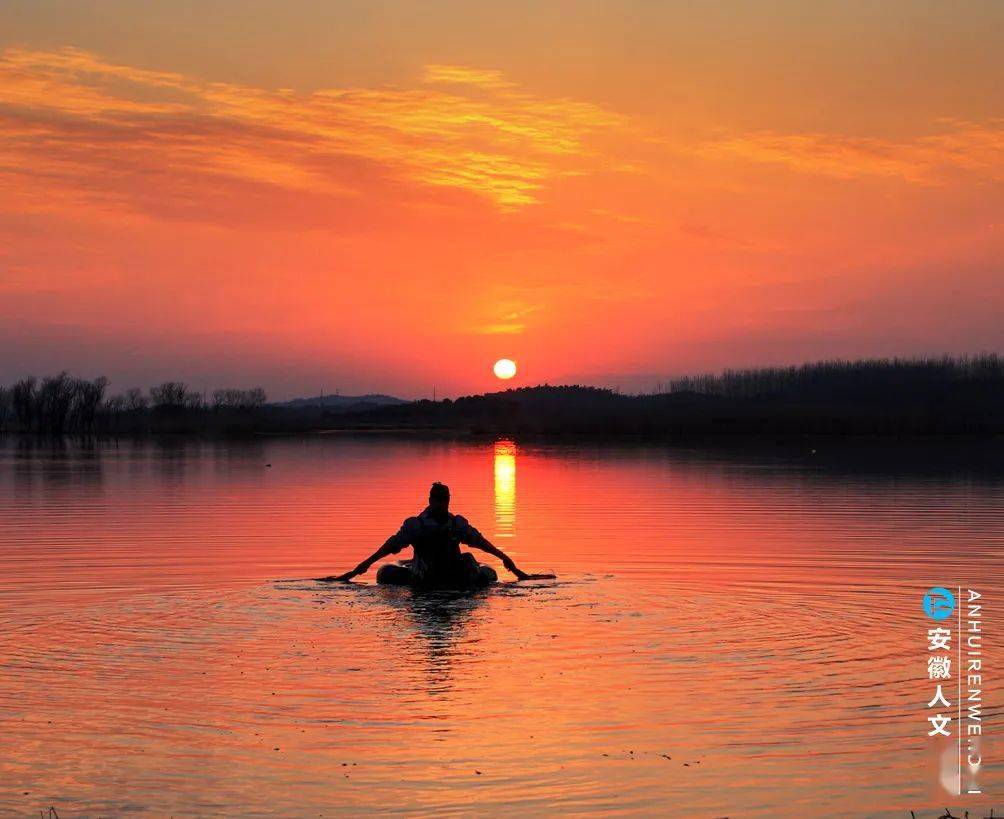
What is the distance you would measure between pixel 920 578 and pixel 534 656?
1154 cm

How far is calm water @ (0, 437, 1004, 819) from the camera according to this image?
1141cm

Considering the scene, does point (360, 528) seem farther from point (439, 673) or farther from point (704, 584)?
point (439, 673)

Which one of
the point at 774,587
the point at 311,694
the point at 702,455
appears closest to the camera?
the point at 311,694

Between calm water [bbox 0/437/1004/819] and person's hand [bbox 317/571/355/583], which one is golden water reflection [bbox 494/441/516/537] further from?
person's hand [bbox 317/571/355/583]

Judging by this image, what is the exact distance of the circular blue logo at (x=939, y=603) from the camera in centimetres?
2117

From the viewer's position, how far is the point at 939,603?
22.6 metres

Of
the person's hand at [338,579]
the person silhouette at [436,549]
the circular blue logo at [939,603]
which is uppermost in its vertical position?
the person silhouette at [436,549]

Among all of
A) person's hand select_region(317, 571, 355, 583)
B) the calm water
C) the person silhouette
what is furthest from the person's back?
person's hand select_region(317, 571, 355, 583)

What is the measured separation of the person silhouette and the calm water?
596 millimetres

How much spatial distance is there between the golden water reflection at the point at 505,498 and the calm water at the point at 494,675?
37.0 inches

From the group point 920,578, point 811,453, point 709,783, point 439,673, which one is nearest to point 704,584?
point 920,578

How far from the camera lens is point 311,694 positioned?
15133mm

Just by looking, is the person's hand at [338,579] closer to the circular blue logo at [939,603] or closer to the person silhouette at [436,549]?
the person silhouette at [436,549]

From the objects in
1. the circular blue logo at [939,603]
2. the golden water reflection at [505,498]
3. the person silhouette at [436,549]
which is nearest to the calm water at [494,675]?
the circular blue logo at [939,603]
